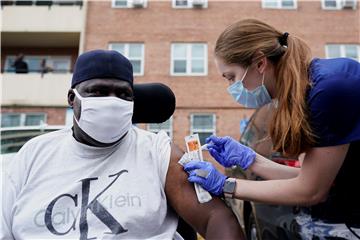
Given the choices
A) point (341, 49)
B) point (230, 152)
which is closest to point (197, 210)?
point (230, 152)

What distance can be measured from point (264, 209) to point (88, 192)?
6.18 feet

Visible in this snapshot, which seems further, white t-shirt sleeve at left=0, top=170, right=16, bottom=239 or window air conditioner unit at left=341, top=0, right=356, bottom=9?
window air conditioner unit at left=341, top=0, right=356, bottom=9

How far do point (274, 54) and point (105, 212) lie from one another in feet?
3.43

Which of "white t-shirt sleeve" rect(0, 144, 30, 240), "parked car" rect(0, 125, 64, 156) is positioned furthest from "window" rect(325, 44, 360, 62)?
"white t-shirt sleeve" rect(0, 144, 30, 240)

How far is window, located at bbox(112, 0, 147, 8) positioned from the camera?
1448cm

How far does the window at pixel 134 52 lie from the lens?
1411 centimetres

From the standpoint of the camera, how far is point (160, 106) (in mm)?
2070

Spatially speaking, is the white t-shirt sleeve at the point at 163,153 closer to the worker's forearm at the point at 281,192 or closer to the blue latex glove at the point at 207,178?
the blue latex glove at the point at 207,178

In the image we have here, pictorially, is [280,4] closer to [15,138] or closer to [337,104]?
[15,138]

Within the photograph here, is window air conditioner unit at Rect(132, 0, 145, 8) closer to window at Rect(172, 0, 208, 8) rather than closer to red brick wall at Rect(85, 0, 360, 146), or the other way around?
red brick wall at Rect(85, 0, 360, 146)

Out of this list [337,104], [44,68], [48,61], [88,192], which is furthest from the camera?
[48,61]

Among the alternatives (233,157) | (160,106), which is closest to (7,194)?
(160,106)

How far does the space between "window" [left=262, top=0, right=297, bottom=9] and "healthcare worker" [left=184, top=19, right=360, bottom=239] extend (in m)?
13.6

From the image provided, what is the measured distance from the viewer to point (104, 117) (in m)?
1.74
